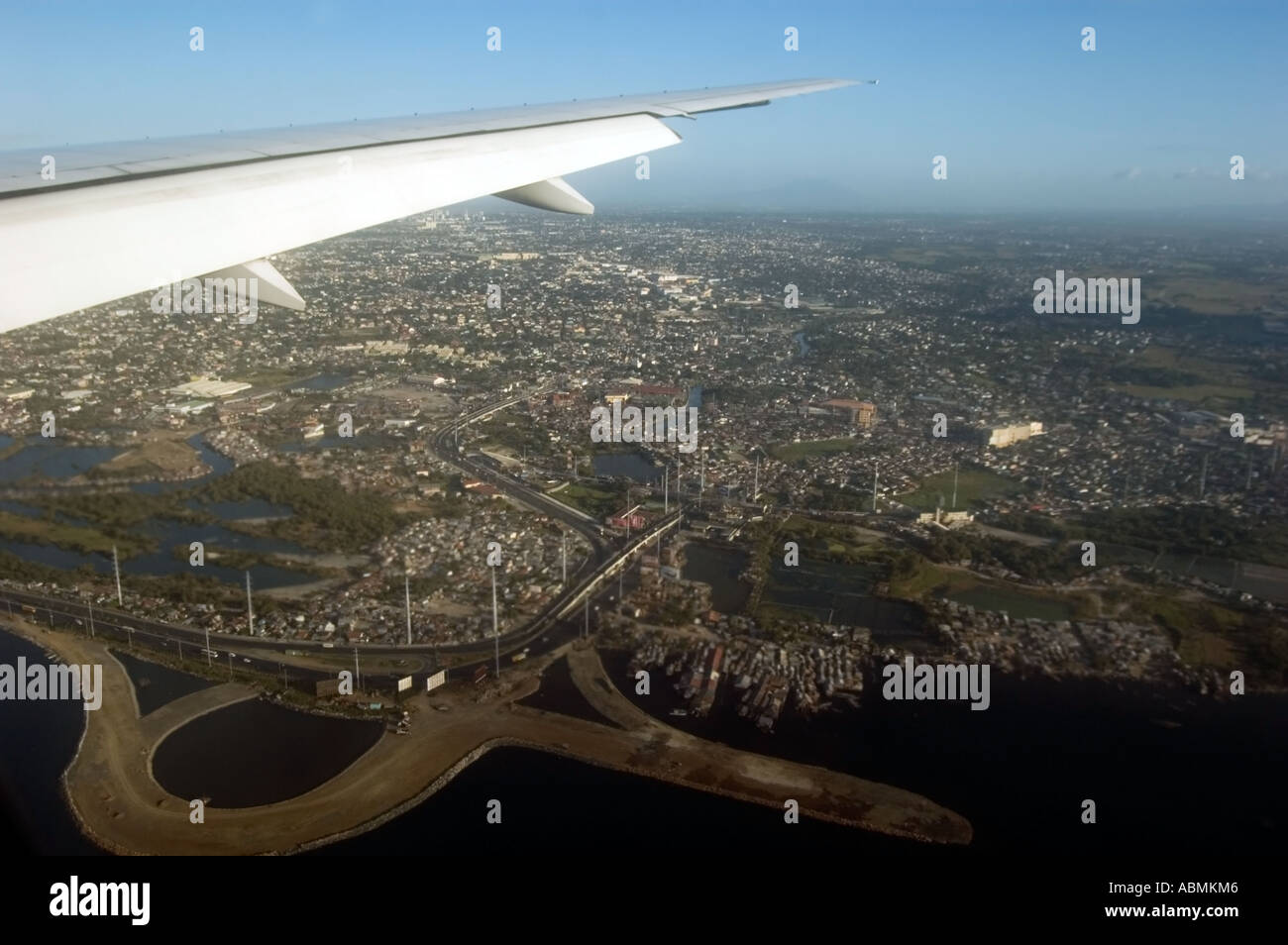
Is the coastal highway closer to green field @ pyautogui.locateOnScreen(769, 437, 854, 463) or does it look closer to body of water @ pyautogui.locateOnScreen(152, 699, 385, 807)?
body of water @ pyautogui.locateOnScreen(152, 699, 385, 807)

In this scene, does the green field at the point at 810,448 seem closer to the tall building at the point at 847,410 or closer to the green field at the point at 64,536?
the tall building at the point at 847,410

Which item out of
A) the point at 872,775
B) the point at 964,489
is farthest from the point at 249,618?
the point at 964,489

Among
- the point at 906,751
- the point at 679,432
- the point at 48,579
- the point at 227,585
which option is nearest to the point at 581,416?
the point at 679,432

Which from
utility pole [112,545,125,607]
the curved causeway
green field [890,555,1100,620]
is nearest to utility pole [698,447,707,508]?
green field [890,555,1100,620]

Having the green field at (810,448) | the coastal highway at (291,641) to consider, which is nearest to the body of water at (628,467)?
the green field at (810,448)

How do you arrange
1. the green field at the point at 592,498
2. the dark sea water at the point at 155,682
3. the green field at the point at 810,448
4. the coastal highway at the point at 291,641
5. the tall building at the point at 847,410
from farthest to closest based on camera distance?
1. the tall building at the point at 847,410
2. the green field at the point at 810,448
3. the green field at the point at 592,498
4. the coastal highway at the point at 291,641
5. the dark sea water at the point at 155,682

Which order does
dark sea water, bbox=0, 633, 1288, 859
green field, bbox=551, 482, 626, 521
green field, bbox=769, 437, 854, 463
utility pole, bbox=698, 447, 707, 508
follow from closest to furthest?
dark sea water, bbox=0, 633, 1288, 859, green field, bbox=551, 482, 626, 521, utility pole, bbox=698, 447, 707, 508, green field, bbox=769, 437, 854, 463

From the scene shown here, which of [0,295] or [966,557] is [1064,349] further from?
[0,295]
